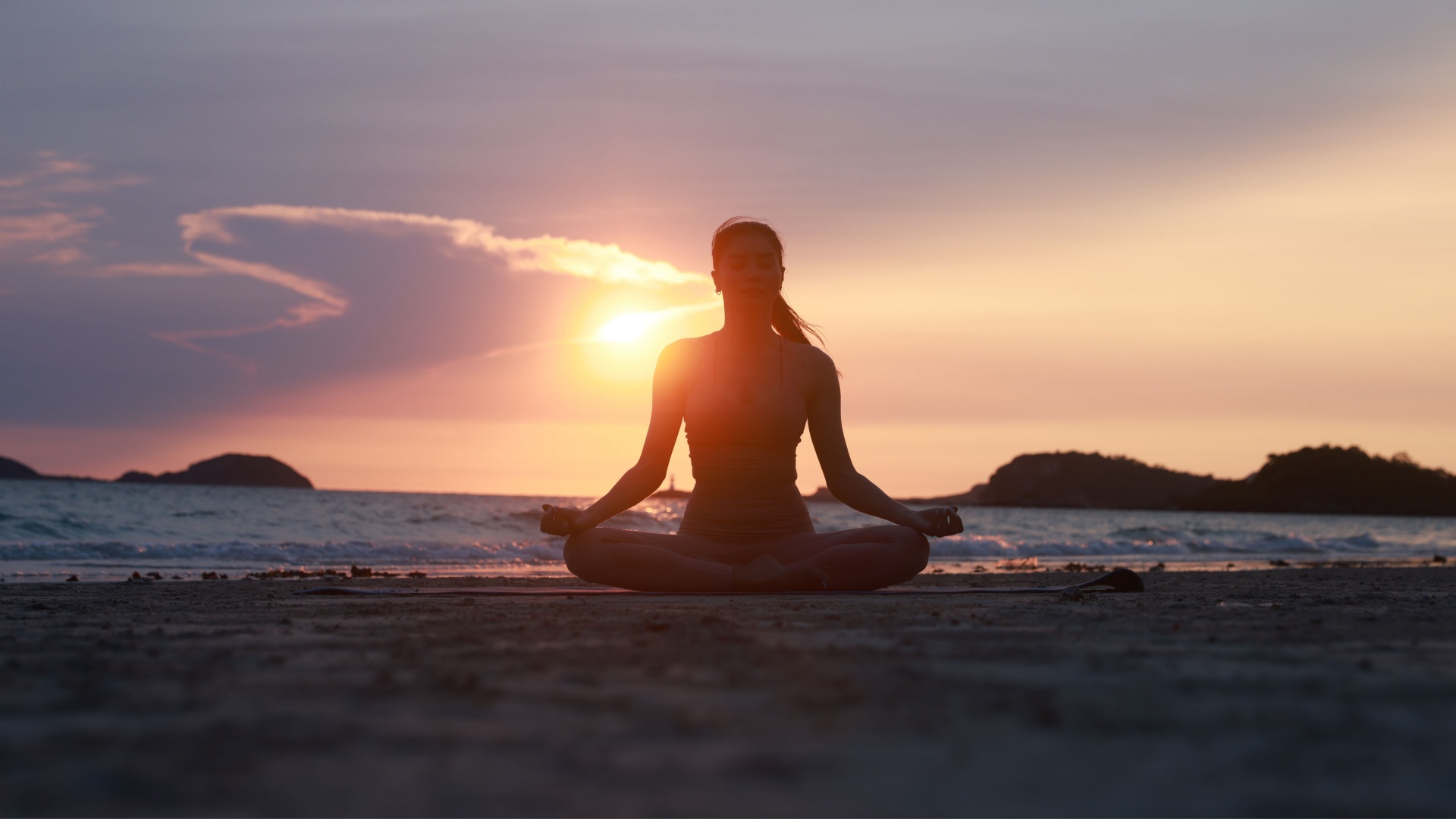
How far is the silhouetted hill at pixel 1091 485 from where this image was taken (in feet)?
273

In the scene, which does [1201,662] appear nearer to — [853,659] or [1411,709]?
[1411,709]

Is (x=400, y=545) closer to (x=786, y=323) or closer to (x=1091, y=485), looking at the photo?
(x=786, y=323)

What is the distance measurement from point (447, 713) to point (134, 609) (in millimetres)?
3782

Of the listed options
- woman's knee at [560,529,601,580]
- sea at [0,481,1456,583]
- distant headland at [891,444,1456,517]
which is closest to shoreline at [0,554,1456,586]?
sea at [0,481,1456,583]

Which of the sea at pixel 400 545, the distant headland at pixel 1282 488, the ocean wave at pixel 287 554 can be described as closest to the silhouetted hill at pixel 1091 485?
the distant headland at pixel 1282 488

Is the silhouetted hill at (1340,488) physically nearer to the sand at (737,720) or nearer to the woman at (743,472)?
the woman at (743,472)

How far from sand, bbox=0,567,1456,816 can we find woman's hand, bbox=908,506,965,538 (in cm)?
198

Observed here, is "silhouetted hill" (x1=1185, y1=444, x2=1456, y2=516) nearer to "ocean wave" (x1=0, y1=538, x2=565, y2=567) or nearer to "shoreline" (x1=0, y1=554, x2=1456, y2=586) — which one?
"shoreline" (x1=0, y1=554, x2=1456, y2=586)

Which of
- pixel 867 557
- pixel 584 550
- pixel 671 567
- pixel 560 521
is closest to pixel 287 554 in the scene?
pixel 584 550

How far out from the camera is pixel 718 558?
5.59 m

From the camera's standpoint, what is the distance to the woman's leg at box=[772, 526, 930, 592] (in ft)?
17.3

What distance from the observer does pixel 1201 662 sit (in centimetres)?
224

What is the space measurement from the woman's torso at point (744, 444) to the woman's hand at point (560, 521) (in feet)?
2.25

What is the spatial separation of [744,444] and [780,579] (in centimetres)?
84
